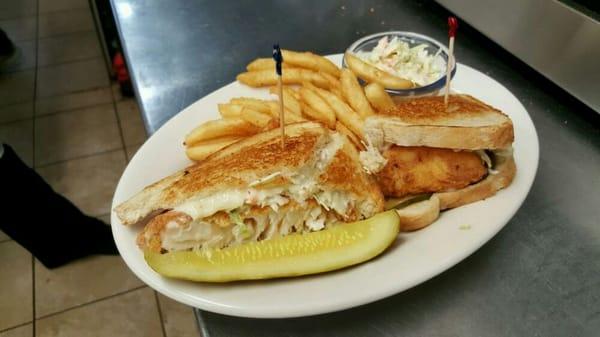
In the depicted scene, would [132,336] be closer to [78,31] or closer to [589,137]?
[589,137]

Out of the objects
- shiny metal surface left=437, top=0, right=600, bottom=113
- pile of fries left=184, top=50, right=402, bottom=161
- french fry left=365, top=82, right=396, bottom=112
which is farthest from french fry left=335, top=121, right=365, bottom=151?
shiny metal surface left=437, top=0, right=600, bottom=113

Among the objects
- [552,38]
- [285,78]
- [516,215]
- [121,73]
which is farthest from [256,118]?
[121,73]

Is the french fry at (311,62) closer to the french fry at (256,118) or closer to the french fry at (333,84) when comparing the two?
the french fry at (333,84)

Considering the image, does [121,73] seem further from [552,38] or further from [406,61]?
[552,38]

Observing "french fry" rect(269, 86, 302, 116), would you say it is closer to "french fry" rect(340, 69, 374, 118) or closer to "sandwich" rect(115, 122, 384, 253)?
"french fry" rect(340, 69, 374, 118)

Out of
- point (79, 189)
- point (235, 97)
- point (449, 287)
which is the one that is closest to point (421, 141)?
point (449, 287)
